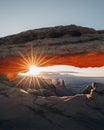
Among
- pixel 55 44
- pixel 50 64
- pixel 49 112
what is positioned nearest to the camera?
pixel 55 44

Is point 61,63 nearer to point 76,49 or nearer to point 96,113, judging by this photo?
point 76,49

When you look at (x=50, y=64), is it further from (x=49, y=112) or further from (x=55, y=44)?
(x=49, y=112)

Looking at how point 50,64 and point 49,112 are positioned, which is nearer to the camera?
point 50,64

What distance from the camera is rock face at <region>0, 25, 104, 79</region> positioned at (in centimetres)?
2642

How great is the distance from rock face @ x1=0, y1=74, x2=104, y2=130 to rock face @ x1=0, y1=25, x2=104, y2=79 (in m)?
10.9

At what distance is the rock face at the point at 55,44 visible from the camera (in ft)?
86.7

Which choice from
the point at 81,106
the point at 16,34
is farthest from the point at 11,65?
the point at 81,106

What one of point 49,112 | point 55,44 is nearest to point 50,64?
point 55,44

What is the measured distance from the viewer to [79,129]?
36219 millimetres

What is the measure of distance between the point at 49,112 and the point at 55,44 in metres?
14.0

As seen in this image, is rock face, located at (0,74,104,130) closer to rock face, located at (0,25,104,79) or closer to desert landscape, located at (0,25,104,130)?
desert landscape, located at (0,25,104,130)

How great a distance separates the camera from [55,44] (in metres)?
26.8

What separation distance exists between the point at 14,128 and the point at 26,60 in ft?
35.4

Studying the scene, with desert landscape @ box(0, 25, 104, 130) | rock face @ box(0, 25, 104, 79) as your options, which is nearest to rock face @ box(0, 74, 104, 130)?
desert landscape @ box(0, 25, 104, 130)
